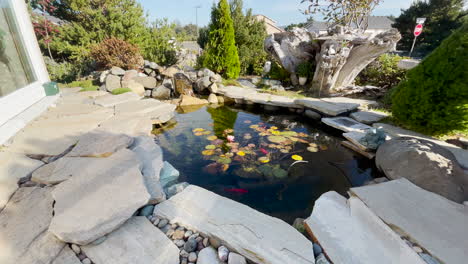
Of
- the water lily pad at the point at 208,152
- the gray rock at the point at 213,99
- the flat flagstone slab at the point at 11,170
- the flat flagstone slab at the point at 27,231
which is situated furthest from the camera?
the gray rock at the point at 213,99

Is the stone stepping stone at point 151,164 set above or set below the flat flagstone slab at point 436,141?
below

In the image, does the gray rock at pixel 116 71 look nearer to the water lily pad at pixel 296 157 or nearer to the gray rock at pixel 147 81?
the gray rock at pixel 147 81

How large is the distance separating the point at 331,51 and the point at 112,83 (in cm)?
613

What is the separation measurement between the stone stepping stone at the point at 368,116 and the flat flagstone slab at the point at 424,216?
2.40 m

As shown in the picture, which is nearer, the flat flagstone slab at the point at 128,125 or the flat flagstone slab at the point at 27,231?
the flat flagstone slab at the point at 27,231

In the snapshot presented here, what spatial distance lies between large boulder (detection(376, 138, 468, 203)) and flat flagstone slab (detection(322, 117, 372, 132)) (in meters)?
1.06

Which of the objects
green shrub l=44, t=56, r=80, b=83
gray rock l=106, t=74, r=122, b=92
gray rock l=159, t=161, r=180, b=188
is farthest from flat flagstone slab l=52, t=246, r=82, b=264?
green shrub l=44, t=56, r=80, b=83

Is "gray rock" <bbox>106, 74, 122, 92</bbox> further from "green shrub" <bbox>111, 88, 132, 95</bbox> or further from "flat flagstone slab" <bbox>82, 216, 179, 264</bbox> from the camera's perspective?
"flat flagstone slab" <bbox>82, 216, 179, 264</bbox>

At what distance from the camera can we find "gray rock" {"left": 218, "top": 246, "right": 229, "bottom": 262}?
1286 mm

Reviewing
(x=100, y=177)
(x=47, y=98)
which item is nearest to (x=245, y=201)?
(x=100, y=177)

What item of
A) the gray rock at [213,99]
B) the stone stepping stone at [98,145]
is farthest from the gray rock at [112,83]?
the stone stepping stone at [98,145]

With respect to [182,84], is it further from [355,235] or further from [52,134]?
[355,235]

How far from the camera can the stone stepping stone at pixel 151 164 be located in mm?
1696

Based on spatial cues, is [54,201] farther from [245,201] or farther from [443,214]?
[443,214]
